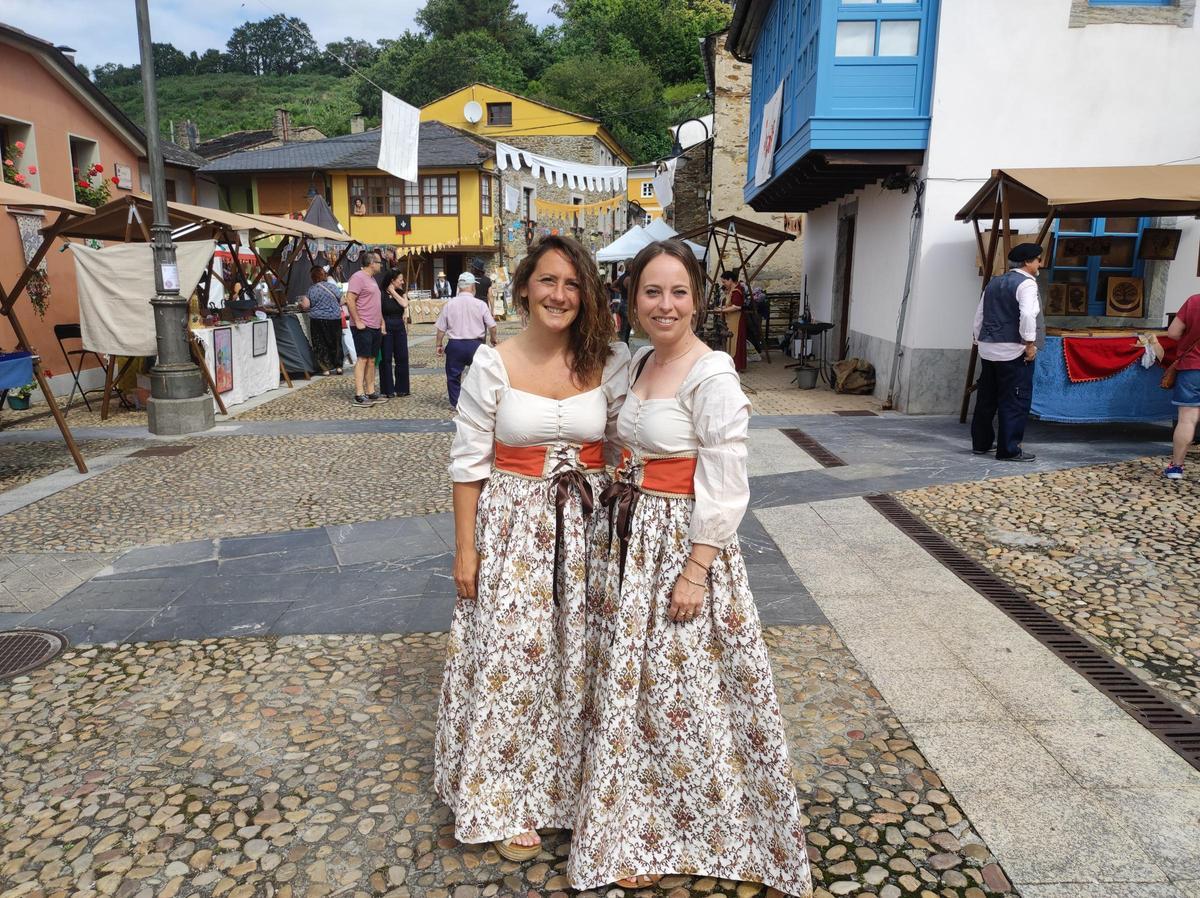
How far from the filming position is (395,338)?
1142cm

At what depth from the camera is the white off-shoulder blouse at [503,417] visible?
2.34m

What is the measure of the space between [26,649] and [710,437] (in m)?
3.52

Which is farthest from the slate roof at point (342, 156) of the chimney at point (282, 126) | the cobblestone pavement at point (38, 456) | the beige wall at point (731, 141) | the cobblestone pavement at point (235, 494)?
the cobblestone pavement at point (235, 494)

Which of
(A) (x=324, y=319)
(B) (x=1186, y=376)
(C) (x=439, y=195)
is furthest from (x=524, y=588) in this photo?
(C) (x=439, y=195)

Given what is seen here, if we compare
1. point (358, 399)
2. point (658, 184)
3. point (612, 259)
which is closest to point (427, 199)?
point (658, 184)

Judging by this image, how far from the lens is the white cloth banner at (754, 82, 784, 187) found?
12711 mm

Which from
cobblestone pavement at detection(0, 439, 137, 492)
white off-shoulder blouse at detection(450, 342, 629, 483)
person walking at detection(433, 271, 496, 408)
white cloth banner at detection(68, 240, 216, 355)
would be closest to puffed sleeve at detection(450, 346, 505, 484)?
white off-shoulder blouse at detection(450, 342, 629, 483)

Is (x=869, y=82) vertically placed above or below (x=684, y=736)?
above

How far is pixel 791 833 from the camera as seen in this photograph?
226 cm

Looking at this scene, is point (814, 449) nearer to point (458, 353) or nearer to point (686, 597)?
point (458, 353)

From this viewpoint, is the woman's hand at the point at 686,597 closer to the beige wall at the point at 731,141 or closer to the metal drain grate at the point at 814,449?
the metal drain grate at the point at 814,449

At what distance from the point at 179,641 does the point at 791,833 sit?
3.02 m

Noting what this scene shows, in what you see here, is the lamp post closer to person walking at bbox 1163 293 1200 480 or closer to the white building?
the white building

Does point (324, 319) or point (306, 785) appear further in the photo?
point (324, 319)
